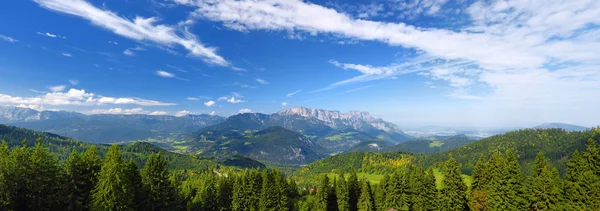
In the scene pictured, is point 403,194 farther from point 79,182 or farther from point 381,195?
point 79,182

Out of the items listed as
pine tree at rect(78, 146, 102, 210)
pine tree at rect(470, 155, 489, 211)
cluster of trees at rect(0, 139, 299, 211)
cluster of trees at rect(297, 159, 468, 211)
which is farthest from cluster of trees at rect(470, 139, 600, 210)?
pine tree at rect(78, 146, 102, 210)

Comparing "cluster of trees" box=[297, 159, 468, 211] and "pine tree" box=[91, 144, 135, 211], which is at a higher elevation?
"pine tree" box=[91, 144, 135, 211]

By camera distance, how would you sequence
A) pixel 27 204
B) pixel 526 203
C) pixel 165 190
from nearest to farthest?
pixel 27 204, pixel 165 190, pixel 526 203

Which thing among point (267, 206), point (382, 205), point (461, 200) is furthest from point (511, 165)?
point (267, 206)

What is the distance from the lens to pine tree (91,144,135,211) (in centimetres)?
3500

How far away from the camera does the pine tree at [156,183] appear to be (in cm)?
4485

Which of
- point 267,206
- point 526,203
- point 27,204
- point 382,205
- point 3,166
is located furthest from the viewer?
point 382,205

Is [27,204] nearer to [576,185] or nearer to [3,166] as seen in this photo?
[3,166]

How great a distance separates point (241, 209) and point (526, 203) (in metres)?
59.2

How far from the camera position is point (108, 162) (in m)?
36.4

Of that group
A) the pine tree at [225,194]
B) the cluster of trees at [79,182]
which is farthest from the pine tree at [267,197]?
the cluster of trees at [79,182]

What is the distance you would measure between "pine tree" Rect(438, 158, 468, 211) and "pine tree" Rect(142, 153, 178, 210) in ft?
185

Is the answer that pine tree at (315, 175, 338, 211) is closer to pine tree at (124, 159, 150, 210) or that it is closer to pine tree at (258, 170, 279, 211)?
pine tree at (258, 170, 279, 211)

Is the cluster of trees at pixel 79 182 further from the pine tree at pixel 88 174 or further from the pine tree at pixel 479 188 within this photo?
the pine tree at pixel 479 188
